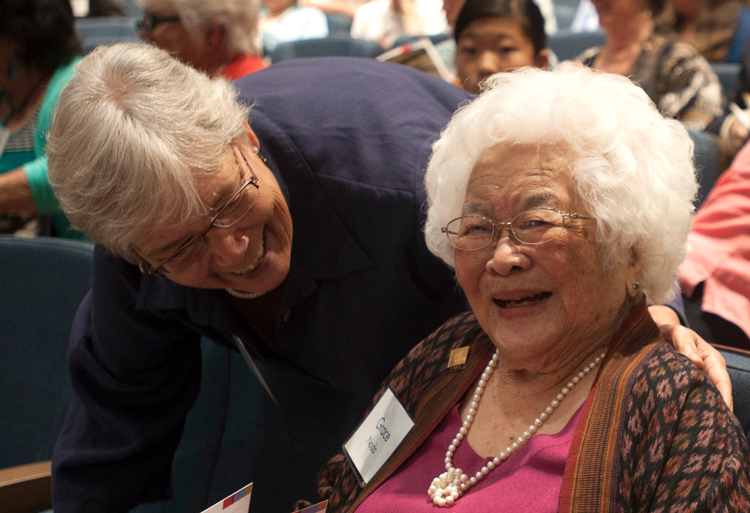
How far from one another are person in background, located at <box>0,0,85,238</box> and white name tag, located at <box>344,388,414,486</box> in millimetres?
1548

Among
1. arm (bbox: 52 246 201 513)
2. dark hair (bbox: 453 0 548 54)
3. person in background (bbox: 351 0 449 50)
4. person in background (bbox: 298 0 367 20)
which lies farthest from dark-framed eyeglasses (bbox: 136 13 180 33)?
person in background (bbox: 298 0 367 20)

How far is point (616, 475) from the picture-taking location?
0.99 metres

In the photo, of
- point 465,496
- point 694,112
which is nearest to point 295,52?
point 694,112

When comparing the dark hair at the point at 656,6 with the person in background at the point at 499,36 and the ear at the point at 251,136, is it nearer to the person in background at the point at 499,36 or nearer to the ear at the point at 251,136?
the person in background at the point at 499,36

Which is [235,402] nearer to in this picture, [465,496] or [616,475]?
[465,496]

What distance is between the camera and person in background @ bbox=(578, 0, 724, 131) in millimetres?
2682

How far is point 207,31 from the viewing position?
2457mm

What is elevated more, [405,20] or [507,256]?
[507,256]

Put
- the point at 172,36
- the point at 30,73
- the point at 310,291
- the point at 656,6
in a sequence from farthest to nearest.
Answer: the point at 656,6, the point at 30,73, the point at 172,36, the point at 310,291

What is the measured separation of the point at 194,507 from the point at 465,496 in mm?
1006

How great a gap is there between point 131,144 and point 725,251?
150cm

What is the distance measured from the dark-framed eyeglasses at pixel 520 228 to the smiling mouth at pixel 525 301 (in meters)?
0.09

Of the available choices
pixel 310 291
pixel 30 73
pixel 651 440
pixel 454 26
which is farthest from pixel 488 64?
pixel 651 440

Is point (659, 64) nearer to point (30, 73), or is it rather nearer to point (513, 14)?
point (513, 14)
